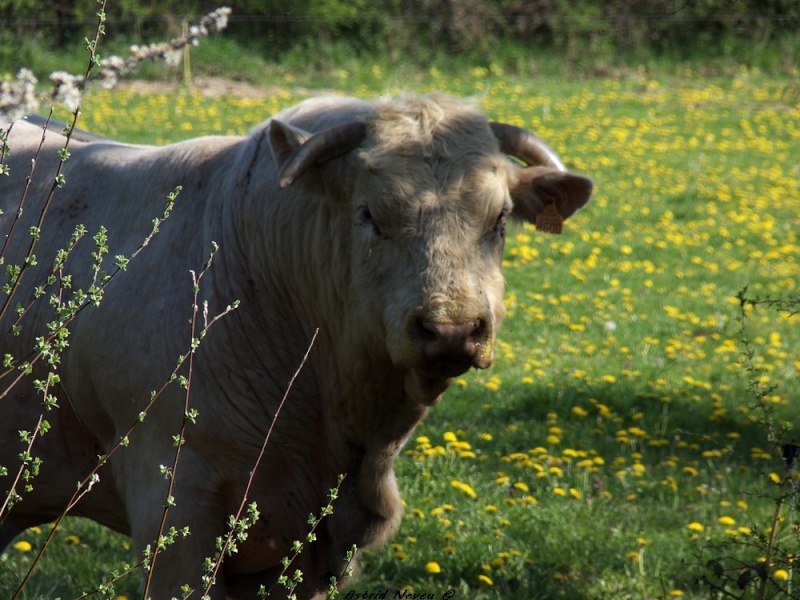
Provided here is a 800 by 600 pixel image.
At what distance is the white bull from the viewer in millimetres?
3508

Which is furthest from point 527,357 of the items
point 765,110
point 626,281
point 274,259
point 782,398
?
point 765,110

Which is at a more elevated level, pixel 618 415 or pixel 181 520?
pixel 181 520

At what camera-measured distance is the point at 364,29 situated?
21.1 metres

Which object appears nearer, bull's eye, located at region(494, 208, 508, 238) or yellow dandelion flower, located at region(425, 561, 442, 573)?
bull's eye, located at region(494, 208, 508, 238)

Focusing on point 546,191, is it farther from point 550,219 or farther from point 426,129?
point 426,129

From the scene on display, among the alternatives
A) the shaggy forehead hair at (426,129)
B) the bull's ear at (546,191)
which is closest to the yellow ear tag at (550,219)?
the bull's ear at (546,191)

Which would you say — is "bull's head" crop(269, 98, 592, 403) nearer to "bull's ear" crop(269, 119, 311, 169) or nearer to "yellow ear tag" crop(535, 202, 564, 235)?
"bull's ear" crop(269, 119, 311, 169)

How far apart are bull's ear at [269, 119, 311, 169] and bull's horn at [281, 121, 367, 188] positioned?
0.07 metres

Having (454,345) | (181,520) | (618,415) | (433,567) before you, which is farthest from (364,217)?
(618,415)

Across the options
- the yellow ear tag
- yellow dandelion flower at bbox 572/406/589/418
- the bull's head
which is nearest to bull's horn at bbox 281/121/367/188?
the bull's head

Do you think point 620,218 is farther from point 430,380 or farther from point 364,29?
point 364,29

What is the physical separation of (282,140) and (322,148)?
0.16 meters

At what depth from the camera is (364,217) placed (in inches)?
142

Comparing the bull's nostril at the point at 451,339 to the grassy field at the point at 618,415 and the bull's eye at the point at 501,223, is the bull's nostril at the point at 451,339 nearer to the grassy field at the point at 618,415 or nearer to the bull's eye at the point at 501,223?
the bull's eye at the point at 501,223
